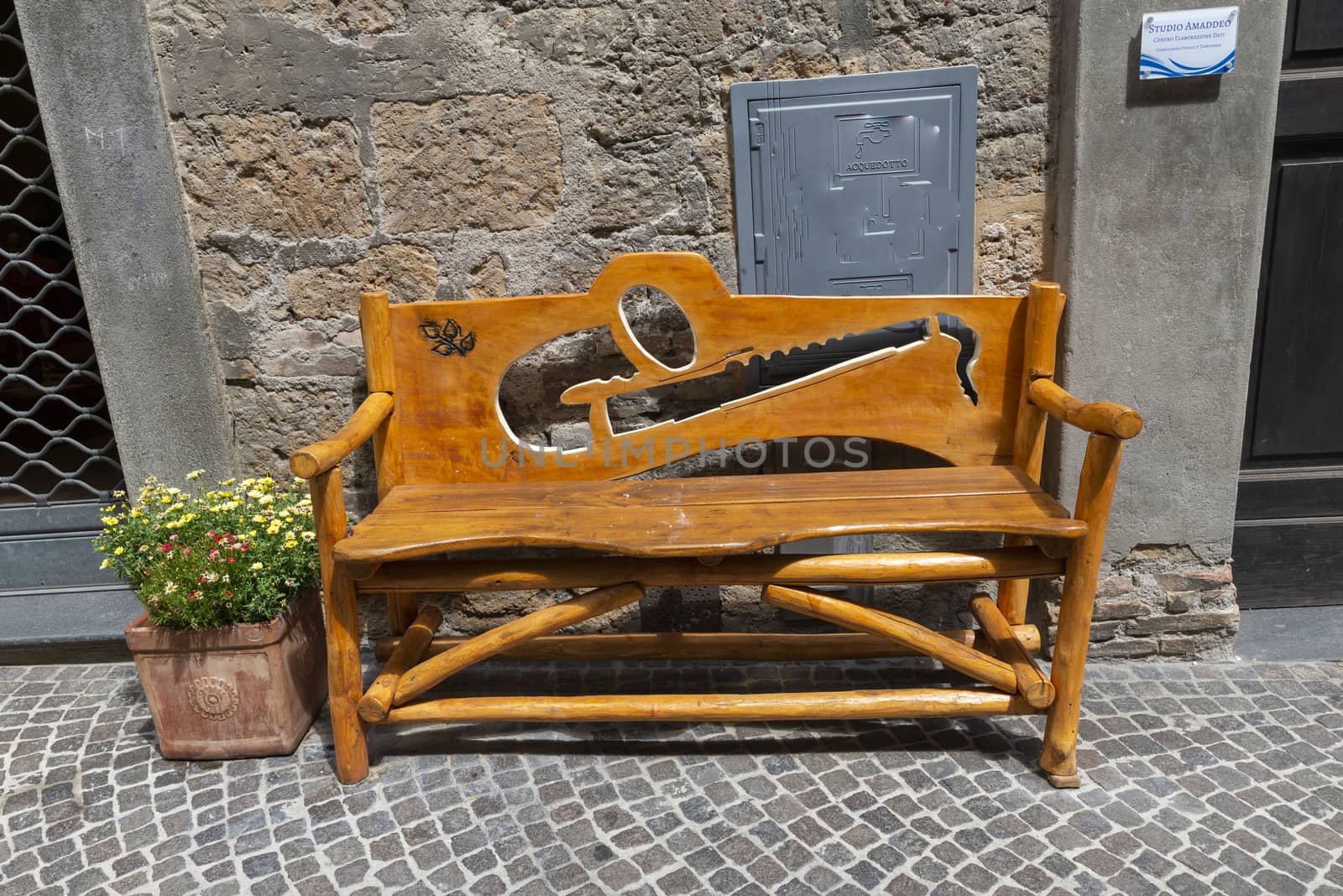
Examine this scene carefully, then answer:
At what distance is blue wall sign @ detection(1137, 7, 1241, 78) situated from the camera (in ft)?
7.77

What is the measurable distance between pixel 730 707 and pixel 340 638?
1014 mm

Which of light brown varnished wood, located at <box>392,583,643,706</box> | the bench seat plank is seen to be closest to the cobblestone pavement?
light brown varnished wood, located at <box>392,583,643,706</box>

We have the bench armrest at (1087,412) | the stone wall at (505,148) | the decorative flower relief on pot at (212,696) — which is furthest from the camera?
the stone wall at (505,148)

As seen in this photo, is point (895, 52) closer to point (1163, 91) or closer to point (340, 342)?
point (1163, 91)

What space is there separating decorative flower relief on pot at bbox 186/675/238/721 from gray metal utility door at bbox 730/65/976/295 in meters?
1.84

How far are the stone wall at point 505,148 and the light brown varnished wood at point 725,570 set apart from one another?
26.6 inches

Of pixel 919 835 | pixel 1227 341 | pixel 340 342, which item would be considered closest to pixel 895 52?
pixel 1227 341

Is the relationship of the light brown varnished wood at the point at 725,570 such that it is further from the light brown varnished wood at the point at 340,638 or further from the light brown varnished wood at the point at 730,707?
the light brown varnished wood at the point at 730,707

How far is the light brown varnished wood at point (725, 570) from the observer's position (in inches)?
88.3

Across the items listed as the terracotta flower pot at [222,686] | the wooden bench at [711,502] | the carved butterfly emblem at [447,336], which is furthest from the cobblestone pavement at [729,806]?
the carved butterfly emblem at [447,336]

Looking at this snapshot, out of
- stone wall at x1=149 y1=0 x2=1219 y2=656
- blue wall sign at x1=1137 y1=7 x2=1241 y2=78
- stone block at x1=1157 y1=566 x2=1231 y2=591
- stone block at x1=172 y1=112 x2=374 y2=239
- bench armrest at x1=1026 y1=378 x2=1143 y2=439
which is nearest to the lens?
bench armrest at x1=1026 y1=378 x2=1143 y2=439

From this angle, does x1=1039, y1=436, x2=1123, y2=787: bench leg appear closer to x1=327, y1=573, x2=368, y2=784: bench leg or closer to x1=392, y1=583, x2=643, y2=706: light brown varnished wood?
x1=392, y1=583, x2=643, y2=706: light brown varnished wood

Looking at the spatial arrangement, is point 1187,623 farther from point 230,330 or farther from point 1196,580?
point 230,330

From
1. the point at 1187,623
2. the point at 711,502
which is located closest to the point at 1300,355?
the point at 1187,623
